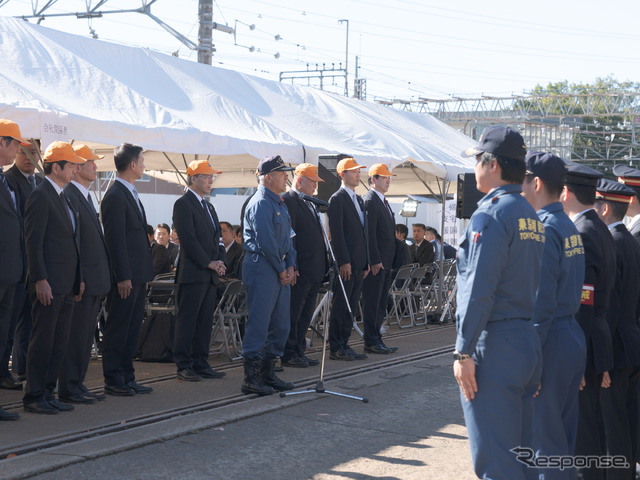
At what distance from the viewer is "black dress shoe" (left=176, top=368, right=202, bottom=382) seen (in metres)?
8.09

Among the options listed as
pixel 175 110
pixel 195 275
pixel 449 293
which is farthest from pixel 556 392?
pixel 449 293

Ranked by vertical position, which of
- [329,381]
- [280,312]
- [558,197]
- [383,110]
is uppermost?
[383,110]

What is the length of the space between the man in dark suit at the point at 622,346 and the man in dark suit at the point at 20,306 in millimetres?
5101

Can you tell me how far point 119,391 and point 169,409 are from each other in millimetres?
730

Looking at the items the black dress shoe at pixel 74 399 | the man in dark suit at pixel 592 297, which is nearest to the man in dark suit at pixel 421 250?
the black dress shoe at pixel 74 399

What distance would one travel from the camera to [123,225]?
288 inches

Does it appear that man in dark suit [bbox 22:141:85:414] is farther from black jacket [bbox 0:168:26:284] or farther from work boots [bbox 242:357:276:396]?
work boots [bbox 242:357:276:396]

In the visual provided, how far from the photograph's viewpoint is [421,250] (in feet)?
48.1

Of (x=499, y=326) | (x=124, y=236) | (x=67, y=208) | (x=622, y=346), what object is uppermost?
(x=67, y=208)

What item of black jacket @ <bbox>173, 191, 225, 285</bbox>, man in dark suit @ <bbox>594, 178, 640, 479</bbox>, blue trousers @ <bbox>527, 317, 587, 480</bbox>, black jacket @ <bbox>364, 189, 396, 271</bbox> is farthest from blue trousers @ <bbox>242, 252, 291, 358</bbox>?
blue trousers @ <bbox>527, 317, 587, 480</bbox>

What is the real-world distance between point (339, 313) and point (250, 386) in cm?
245

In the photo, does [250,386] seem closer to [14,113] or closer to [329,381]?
[329,381]


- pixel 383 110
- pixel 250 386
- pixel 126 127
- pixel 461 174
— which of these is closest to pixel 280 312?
pixel 250 386

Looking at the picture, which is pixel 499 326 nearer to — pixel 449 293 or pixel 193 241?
pixel 193 241
